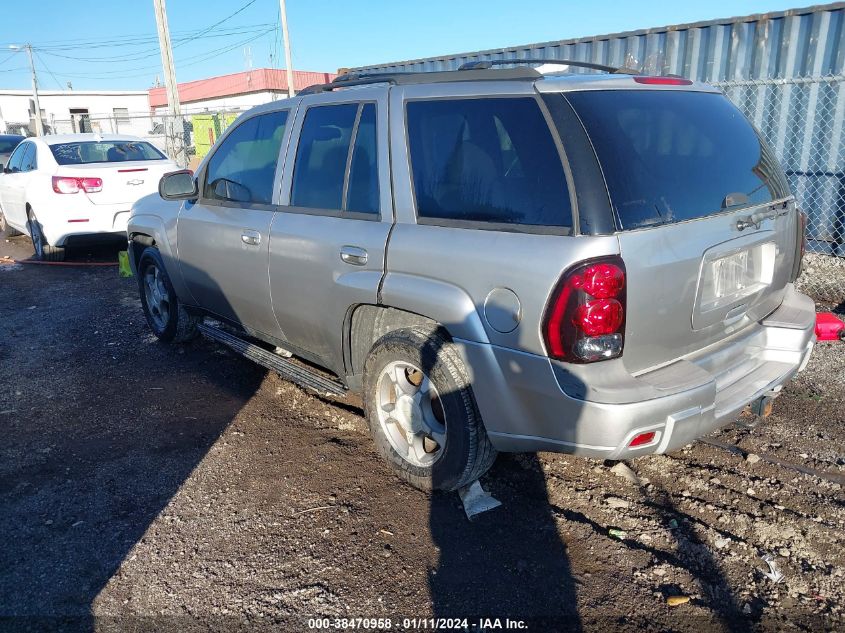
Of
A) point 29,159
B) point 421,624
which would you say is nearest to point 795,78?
point 421,624

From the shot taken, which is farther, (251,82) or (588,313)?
(251,82)

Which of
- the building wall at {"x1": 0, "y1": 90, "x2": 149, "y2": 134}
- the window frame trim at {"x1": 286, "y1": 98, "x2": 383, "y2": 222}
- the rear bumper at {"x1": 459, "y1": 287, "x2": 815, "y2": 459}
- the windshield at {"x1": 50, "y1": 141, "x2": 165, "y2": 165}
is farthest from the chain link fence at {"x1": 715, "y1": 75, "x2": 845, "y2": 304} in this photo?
the building wall at {"x1": 0, "y1": 90, "x2": 149, "y2": 134}

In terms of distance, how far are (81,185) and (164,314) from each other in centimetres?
424

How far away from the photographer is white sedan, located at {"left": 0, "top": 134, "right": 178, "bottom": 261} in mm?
8812

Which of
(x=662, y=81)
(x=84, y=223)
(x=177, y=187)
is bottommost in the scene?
(x=84, y=223)

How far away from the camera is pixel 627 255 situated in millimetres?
2521

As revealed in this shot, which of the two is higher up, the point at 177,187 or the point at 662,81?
the point at 662,81

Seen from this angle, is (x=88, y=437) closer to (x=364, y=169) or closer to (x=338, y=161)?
(x=338, y=161)

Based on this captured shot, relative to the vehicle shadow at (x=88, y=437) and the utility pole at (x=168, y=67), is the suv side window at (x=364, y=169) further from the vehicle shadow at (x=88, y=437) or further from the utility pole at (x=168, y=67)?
the utility pole at (x=168, y=67)

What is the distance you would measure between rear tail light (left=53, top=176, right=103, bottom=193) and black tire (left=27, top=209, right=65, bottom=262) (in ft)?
2.94

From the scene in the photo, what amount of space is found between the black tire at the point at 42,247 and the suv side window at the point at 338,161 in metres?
7.08

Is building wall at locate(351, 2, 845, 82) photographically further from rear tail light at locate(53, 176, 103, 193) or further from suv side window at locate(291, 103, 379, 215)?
rear tail light at locate(53, 176, 103, 193)

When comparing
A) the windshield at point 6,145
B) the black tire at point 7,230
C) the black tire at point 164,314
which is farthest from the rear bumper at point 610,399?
the windshield at point 6,145

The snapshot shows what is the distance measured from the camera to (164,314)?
18.7ft
